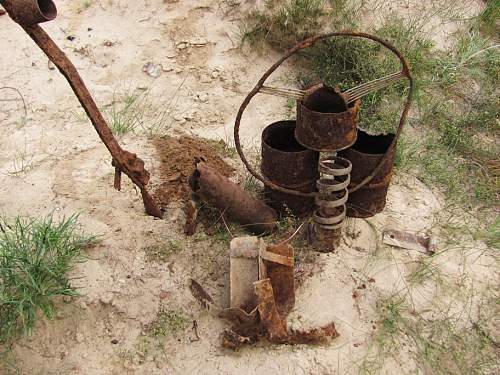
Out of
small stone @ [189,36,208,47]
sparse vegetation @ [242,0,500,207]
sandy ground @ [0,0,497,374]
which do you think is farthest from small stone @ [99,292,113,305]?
small stone @ [189,36,208,47]

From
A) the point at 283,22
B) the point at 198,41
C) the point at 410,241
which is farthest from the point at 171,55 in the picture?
the point at 410,241

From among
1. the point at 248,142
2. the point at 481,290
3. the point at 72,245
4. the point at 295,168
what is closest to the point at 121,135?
the point at 248,142

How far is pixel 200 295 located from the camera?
2.83m

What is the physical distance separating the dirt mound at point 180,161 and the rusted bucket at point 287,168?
1.50 ft

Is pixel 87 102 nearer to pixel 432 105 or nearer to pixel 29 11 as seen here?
pixel 29 11

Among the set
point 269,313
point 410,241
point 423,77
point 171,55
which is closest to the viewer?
point 269,313

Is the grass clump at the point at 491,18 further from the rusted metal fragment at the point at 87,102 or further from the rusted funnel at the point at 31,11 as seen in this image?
the rusted funnel at the point at 31,11

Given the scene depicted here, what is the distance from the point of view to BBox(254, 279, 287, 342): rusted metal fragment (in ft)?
8.16

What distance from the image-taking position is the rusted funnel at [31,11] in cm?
229

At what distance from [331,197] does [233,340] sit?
1051 mm

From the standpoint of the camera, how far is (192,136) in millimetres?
4117

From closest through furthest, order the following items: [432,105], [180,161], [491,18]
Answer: [180,161], [432,105], [491,18]

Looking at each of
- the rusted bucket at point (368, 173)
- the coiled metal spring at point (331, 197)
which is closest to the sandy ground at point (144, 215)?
the rusted bucket at point (368, 173)

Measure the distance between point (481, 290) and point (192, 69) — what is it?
3.19m
